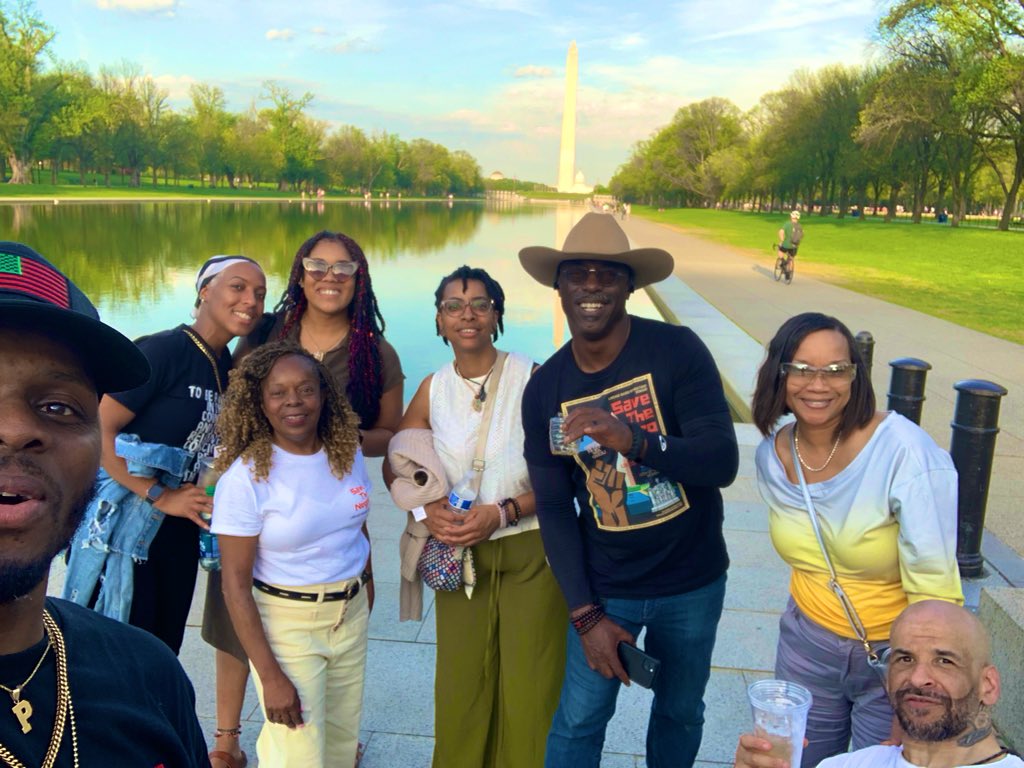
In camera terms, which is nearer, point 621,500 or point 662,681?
point 621,500

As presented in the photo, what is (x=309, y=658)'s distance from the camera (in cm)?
281

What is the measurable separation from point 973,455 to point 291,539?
4439mm

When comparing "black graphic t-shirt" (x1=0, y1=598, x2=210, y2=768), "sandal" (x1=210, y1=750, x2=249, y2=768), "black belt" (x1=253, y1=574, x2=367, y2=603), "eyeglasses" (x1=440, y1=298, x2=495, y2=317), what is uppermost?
"eyeglasses" (x1=440, y1=298, x2=495, y2=317)

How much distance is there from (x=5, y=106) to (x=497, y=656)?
82885 mm

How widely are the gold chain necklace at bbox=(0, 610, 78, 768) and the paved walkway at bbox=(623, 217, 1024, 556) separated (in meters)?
5.89

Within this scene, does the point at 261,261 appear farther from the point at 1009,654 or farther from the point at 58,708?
the point at 58,708

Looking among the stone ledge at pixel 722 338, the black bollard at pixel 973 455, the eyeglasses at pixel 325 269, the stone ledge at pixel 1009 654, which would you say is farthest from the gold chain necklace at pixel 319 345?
the black bollard at pixel 973 455

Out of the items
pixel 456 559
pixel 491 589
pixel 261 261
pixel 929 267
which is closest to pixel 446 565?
pixel 456 559

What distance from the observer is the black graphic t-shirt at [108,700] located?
1.16 metres

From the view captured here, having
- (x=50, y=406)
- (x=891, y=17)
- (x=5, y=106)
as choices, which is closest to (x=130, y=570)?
(x=50, y=406)

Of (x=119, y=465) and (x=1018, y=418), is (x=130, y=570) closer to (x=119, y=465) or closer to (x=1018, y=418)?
(x=119, y=465)

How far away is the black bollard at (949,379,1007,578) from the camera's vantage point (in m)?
5.10

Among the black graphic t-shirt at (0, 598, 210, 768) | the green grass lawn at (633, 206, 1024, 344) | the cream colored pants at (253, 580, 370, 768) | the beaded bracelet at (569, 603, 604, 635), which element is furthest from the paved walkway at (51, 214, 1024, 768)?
the green grass lawn at (633, 206, 1024, 344)

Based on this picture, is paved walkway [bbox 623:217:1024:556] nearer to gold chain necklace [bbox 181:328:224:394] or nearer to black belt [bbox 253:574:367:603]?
black belt [bbox 253:574:367:603]
